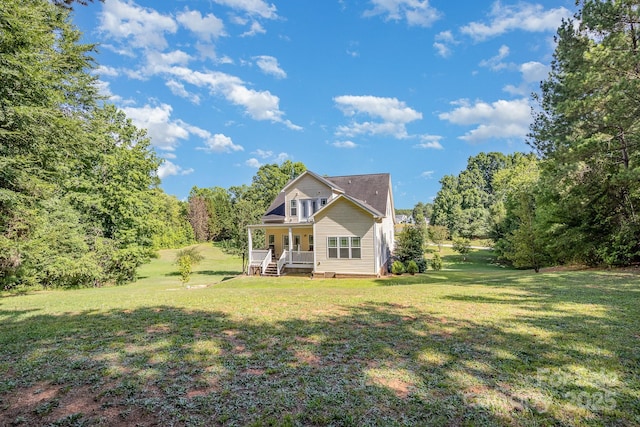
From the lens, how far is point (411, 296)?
33.3ft

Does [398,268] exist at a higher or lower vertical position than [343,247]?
lower

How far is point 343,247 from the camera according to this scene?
20.2 meters

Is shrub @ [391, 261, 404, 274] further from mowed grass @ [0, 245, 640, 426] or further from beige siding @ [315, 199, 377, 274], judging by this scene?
mowed grass @ [0, 245, 640, 426]

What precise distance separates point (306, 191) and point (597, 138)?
15816 millimetres

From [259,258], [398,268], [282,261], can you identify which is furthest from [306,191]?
[398,268]

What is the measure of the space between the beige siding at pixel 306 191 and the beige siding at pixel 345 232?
Answer: 8.05 ft

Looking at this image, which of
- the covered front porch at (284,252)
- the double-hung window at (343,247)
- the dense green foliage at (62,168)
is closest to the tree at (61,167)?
the dense green foliage at (62,168)

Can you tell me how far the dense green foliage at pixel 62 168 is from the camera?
11.0 metres

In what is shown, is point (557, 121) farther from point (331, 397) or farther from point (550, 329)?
point (331, 397)

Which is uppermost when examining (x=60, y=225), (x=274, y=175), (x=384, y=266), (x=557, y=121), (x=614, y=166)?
(x=274, y=175)

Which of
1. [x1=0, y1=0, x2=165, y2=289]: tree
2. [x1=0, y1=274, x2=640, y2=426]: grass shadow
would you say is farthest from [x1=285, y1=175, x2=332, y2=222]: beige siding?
[x1=0, y1=274, x2=640, y2=426]: grass shadow

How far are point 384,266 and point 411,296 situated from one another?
11.8 metres

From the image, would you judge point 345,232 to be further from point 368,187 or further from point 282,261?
point 368,187

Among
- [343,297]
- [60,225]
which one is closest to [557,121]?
[343,297]
